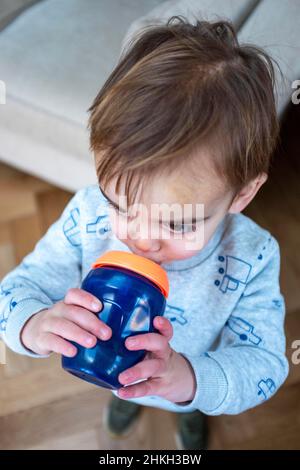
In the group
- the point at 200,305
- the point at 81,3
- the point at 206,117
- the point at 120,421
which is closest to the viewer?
the point at 206,117

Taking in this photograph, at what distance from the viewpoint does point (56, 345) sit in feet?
1.58

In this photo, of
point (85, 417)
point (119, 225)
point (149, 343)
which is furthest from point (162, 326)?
point (85, 417)

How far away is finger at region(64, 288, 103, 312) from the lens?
0.45 metres

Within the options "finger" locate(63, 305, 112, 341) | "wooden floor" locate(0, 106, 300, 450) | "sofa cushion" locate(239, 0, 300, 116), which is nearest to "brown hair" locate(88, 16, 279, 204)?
"finger" locate(63, 305, 112, 341)

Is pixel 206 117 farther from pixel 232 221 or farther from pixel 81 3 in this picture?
pixel 81 3

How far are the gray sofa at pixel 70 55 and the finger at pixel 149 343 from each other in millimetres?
540

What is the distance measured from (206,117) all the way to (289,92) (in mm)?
479

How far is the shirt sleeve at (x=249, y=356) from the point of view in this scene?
1.85 ft

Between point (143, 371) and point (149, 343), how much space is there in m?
0.03

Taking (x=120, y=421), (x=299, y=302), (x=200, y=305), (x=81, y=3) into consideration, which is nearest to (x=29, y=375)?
(x=120, y=421)

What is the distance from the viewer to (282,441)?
1011 millimetres

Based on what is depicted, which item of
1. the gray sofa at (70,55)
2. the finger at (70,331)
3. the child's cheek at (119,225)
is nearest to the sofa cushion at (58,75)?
the gray sofa at (70,55)

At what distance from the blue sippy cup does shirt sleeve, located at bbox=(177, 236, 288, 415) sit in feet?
0.41

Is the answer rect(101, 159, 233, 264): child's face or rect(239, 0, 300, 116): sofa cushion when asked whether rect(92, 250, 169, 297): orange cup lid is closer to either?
rect(101, 159, 233, 264): child's face
